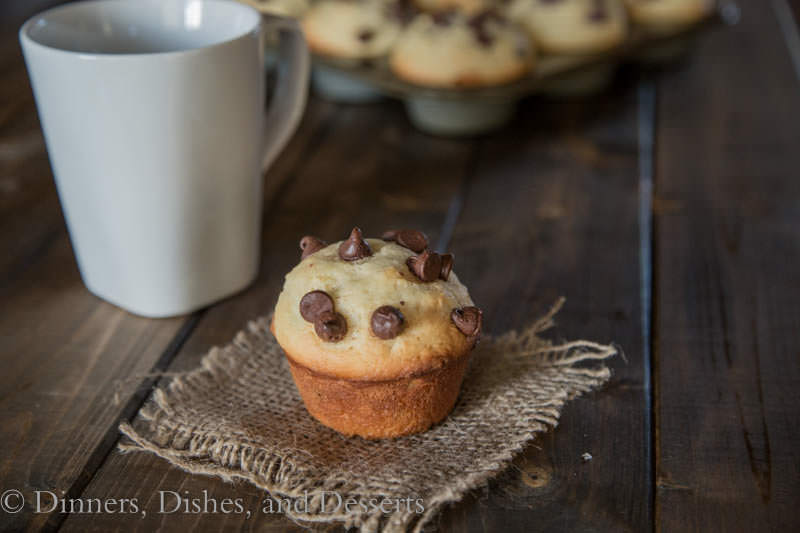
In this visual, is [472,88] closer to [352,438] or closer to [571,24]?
[571,24]

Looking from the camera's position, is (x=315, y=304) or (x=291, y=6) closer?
(x=315, y=304)

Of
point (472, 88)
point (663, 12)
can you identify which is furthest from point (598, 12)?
point (472, 88)

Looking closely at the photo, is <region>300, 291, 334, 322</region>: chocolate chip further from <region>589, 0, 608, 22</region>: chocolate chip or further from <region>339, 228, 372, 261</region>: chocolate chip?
<region>589, 0, 608, 22</region>: chocolate chip

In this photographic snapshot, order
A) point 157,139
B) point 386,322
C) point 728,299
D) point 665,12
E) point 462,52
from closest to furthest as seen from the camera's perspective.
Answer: point 386,322 < point 157,139 < point 728,299 < point 462,52 < point 665,12

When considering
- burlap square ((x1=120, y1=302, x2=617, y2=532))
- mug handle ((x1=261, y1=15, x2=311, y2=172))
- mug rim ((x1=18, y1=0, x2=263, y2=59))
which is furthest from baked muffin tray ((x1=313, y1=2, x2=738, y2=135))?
burlap square ((x1=120, y1=302, x2=617, y2=532))

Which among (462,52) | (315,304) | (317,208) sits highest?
(315,304)

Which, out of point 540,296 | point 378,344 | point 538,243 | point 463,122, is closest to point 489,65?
point 463,122

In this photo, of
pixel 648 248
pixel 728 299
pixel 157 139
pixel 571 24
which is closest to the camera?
pixel 157 139

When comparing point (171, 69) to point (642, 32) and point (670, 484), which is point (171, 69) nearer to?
point (670, 484)
